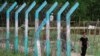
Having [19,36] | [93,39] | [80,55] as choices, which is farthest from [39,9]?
[93,39]

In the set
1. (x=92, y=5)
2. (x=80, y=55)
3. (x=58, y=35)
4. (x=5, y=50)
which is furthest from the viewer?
(x=92, y=5)

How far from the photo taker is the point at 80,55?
661 inches

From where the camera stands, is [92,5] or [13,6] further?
[92,5]

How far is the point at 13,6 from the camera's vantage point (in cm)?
1527

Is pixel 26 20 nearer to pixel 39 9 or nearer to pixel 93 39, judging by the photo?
pixel 39 9

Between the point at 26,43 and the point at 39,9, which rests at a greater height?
the point at 39,9

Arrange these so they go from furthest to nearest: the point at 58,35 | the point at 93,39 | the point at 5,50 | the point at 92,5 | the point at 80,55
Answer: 1. the point at 92,5
2. the point at 93,39
3. the point at 80,55
4. the point at 5,50
5. the point at 58,35

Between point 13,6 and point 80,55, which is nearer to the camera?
point 13,6

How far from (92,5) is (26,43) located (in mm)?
25856

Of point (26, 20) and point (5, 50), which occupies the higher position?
point (26, 20)

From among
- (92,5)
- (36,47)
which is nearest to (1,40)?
(36,47)

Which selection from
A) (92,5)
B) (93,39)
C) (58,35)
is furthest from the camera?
(92,5)

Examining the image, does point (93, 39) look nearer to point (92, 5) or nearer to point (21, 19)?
point (21, 19)

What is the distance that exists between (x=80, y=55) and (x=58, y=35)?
2.91 m
